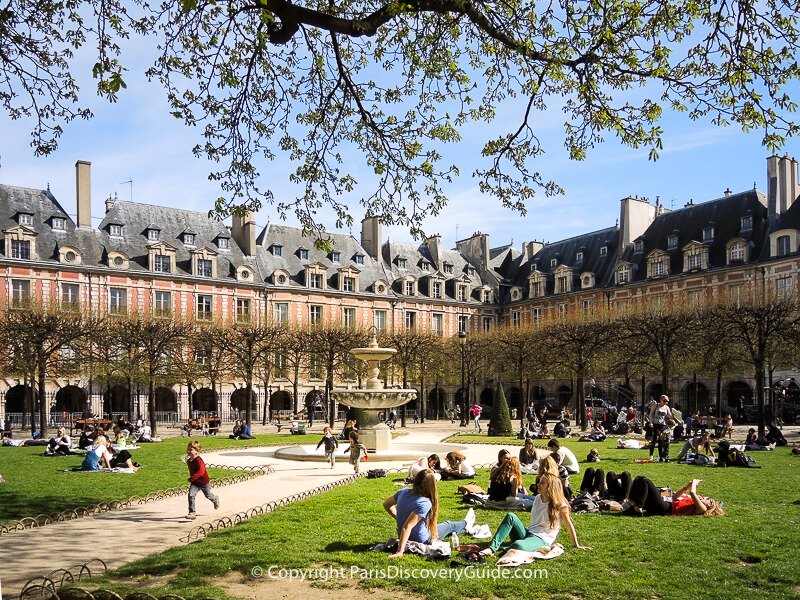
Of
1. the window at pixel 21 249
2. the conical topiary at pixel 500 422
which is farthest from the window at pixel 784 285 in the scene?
the window at pixel 21 249

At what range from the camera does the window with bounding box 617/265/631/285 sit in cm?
5013

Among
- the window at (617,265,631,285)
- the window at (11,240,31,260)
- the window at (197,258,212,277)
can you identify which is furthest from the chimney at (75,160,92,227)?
the window at (617,265,631,285)

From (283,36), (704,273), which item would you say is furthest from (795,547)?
(704,273)

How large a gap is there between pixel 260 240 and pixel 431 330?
14.3 metres

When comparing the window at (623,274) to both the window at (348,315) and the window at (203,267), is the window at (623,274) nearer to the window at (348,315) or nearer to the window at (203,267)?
the window at (348,315)

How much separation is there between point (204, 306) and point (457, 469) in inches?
1396

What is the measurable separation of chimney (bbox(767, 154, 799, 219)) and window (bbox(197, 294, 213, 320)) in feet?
110

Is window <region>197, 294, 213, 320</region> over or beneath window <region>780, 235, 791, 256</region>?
beneath

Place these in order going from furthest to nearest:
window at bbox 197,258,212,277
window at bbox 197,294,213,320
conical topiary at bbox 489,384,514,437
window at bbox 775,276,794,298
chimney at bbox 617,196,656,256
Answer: chimney at bbox 617,196,656,256 < window at bbox 197,258,212,277 < window at bbox 197,294,213,320 < window at bbox 775,276,794,298 < conical topiary at bbox 489,384,514,437

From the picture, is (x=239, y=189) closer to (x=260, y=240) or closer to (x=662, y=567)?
(x=662, y=567)

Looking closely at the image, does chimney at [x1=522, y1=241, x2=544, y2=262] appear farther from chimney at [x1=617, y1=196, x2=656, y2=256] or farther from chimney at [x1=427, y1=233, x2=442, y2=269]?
chimney at [x1=617, y1=196, x2=656, y2=256]

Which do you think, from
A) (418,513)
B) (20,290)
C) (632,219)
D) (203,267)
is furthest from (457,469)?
(632,219)

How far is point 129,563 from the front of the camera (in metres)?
8.16

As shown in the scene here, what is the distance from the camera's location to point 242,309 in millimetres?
49344
